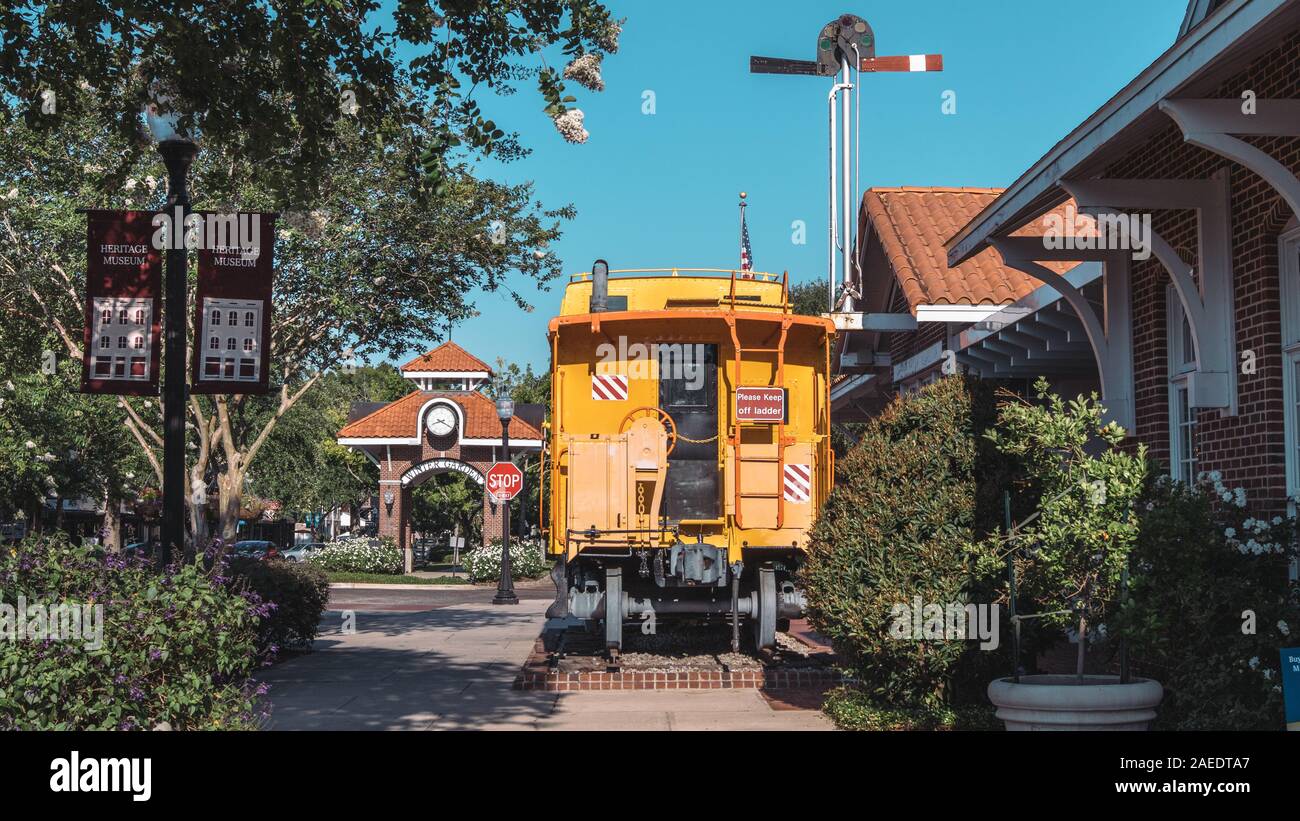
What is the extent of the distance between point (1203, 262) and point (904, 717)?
161 inches

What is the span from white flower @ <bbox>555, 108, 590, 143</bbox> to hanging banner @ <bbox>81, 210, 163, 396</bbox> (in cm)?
374

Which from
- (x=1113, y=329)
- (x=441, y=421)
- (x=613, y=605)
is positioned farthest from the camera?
(x=441, y=421)

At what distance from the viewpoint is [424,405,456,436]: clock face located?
46438 millimetres

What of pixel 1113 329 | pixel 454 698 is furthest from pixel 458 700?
pixel 1113 329

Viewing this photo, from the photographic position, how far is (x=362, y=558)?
42.6 metres

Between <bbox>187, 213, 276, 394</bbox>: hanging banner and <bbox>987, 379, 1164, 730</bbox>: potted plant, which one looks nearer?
<bbox>987, 379, 1164, 730</bbox>: potted plant

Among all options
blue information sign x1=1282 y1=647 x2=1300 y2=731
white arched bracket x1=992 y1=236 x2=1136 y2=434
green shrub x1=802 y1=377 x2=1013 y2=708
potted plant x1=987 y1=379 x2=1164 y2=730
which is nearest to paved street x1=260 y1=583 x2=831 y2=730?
green shrub x1=802 y1=377 x2=1013 y2=708

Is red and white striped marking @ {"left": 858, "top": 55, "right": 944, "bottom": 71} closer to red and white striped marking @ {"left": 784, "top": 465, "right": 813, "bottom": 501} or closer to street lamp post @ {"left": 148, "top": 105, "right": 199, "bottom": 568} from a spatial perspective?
→ red and white striped marking @ {"left": 784, "top": 465, "right": 813, "bottom": 501}

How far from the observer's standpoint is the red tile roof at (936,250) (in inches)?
677

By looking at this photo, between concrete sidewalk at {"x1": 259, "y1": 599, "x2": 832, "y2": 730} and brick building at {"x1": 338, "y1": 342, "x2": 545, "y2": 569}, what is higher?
brick building at {"x1": 338, "y1": 342, "x2": 545, "y2": 569}

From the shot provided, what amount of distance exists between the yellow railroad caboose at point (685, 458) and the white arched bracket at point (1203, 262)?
398cm

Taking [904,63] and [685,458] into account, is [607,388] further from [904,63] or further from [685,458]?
[904,63]

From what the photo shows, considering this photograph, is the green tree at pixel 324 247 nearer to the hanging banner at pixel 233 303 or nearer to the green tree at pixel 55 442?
the green tree at pixel 55 442

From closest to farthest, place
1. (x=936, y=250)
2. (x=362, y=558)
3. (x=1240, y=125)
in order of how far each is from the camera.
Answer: (x=1240, y=125) → (x=936, y=250) → (x=362, y=558)
